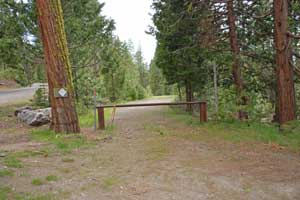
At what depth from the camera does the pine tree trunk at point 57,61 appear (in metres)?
7.57

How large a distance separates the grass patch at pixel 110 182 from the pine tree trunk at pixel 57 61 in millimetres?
3979

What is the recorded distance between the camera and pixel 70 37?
12438mm

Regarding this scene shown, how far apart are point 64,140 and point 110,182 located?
11.0 ft

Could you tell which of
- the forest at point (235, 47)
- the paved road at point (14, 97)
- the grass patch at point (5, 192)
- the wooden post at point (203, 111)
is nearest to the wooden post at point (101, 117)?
the wooden post at point (203, 111)

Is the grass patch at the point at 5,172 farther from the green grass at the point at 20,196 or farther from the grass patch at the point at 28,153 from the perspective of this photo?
the grass patch at the point at 28,153

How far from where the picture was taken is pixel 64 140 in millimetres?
6988

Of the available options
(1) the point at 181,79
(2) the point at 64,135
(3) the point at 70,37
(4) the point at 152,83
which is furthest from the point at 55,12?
(4) the point at 152,83

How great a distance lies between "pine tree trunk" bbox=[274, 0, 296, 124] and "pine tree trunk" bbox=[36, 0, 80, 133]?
534 centimetres

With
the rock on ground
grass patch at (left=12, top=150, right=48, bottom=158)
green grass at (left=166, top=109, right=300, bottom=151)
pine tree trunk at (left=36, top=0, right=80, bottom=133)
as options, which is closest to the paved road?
the rock on ground

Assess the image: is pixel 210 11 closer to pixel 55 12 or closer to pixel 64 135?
pixel 55 12

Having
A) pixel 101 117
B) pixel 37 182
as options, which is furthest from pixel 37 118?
pixel 37 182

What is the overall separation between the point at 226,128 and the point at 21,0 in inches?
321

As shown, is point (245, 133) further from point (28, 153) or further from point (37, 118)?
point (37, 118)

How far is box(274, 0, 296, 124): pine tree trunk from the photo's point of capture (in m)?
7.80
